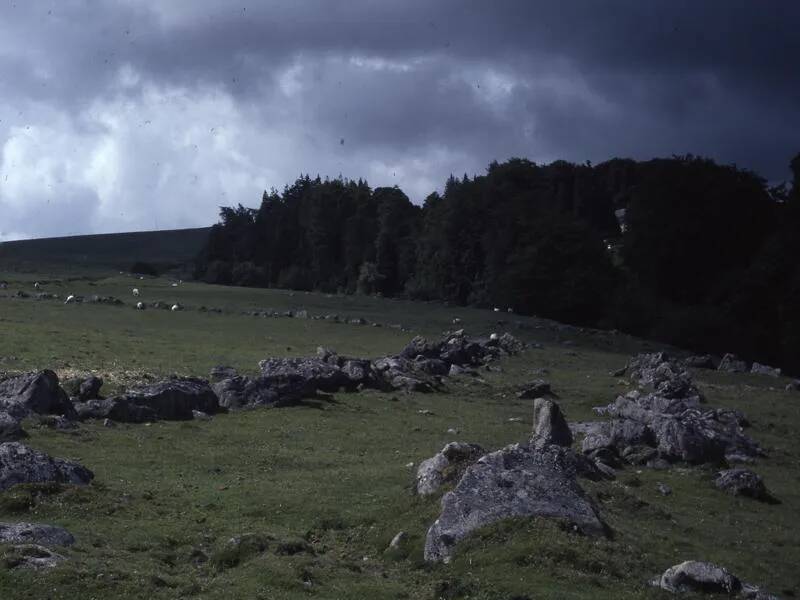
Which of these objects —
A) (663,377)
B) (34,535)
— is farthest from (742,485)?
(663,377)

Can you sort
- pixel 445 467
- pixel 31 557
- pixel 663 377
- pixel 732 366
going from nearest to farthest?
1. pixel 31 557
2. pixel 445 467
3. pixel 663 377
4. pixel 732 366

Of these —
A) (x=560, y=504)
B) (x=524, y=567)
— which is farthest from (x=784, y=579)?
(x=524, y=567)

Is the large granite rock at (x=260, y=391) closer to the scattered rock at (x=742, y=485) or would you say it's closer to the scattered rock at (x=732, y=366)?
the scattered rock at (x=742, y=485)

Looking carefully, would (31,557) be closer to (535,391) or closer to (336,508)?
(336,508)

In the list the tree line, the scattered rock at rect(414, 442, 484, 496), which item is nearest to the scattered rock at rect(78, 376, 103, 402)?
the scattered rock at rect(414, 442, 484, 496)

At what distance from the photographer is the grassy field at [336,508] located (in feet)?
45.2

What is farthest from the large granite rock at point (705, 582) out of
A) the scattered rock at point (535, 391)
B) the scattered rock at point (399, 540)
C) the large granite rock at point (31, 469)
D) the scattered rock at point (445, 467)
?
the scattered rock at point (535, 391)

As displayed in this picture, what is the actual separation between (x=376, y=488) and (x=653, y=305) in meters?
62.3

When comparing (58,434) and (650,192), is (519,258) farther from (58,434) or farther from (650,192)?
(58,434)

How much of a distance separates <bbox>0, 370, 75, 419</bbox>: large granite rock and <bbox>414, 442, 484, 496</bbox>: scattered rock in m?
11.1

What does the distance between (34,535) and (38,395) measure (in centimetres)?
1206

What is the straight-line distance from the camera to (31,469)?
56.1 ft

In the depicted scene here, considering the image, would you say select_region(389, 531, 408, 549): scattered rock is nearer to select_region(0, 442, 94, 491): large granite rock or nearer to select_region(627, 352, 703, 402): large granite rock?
select_region(0, 442, 94, 491): large granite rock

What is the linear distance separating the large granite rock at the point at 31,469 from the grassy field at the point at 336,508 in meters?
0.45
